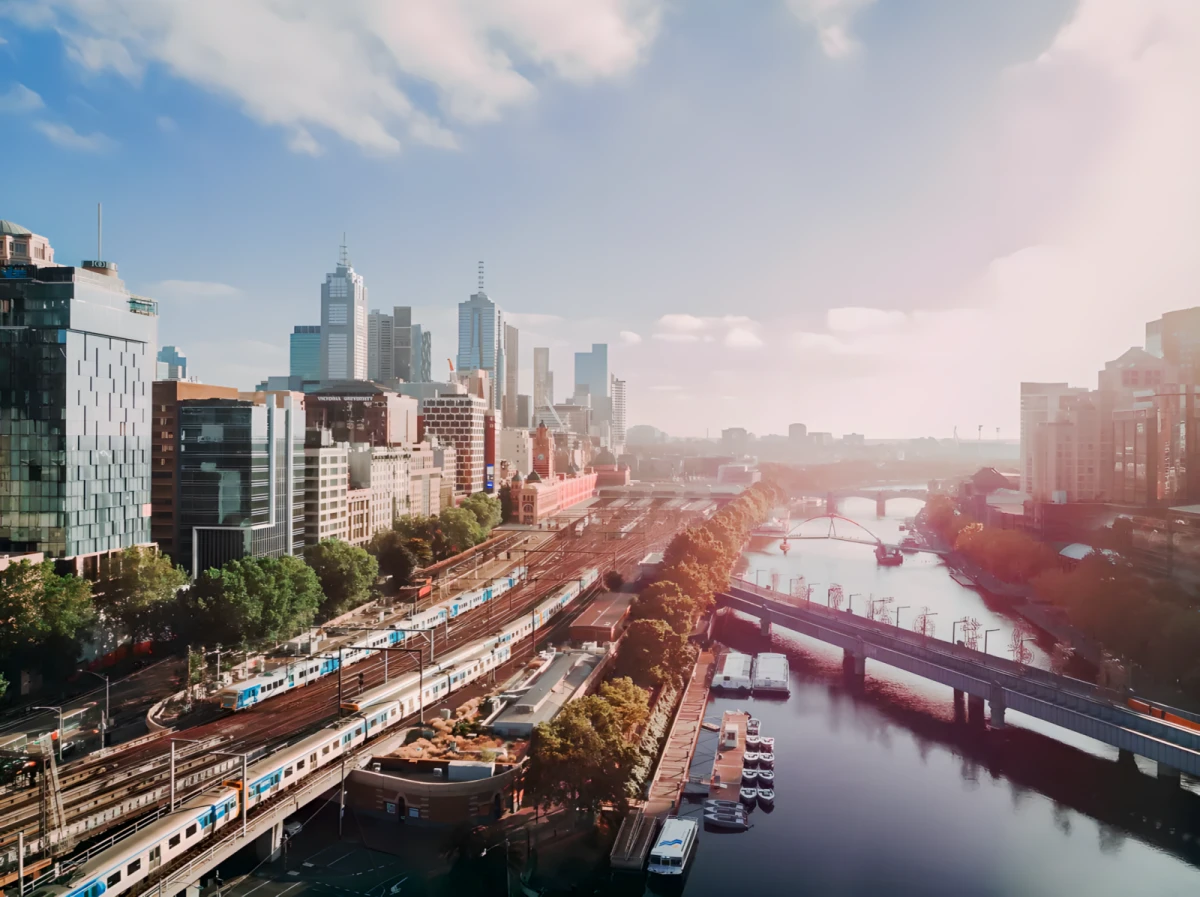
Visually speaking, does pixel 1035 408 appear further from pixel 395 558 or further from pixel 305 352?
pixel 305 352

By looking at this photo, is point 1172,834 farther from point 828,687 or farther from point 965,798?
point 828,687

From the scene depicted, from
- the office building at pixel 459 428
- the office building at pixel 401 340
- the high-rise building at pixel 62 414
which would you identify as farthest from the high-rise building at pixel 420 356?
the high-rise building at pixel 62 414

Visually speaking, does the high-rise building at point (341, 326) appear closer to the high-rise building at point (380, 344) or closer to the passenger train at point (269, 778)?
the high-rise building at point (380, 344)

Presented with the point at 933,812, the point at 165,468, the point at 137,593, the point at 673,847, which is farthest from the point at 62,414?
the point at 933,812

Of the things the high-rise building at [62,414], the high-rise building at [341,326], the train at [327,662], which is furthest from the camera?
the high-rise building at [341,326]

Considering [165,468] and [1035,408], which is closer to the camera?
[165,468]

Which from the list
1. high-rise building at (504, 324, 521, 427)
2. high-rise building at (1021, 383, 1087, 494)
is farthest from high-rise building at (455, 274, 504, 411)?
high-rise building at (1021, 383, 1087, 494)
